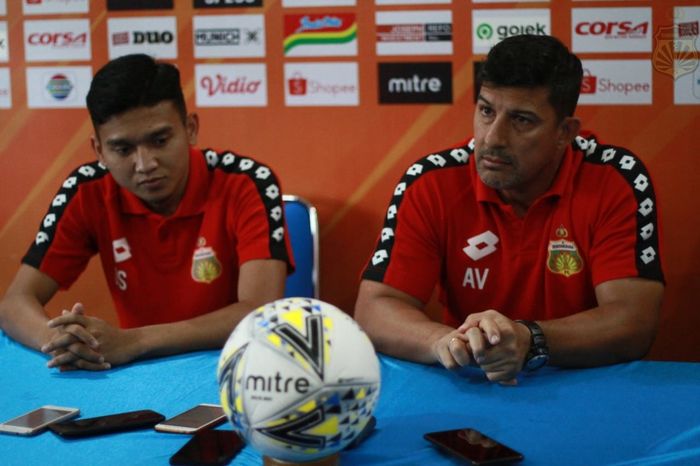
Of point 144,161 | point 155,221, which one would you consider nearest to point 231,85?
point 155,221

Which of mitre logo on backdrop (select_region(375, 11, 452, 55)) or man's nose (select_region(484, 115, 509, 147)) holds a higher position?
mitre logo on backdrop (select_region(375, 11, 452, 55))

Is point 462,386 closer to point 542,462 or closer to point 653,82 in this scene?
point 542,462

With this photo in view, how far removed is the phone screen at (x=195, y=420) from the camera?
1319 millimetres

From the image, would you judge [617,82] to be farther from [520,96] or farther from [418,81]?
[520,96]

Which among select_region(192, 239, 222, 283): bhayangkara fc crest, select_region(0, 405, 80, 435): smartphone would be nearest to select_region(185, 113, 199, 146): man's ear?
select_region(192, 239, 222, 283): bhayangkara fc crest

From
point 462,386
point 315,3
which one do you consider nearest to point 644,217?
point 462,386

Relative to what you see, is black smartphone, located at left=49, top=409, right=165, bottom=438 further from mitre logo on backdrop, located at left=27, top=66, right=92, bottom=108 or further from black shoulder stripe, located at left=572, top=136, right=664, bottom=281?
mitre logo on backdrop, located at left=27, top=66, right=92, bottom=108

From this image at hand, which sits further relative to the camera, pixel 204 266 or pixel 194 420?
pixel 204 266

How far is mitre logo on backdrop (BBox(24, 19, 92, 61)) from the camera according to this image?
3189 millimetres

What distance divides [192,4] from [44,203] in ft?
3.31

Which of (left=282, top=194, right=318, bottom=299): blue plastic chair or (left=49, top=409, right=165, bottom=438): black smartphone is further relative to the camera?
(left=282, top=194, right=318, bottom=299): blue plastic chair

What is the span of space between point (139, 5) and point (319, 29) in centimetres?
72

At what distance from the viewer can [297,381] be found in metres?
1.03

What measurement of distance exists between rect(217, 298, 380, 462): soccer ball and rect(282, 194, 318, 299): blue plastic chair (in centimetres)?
172
